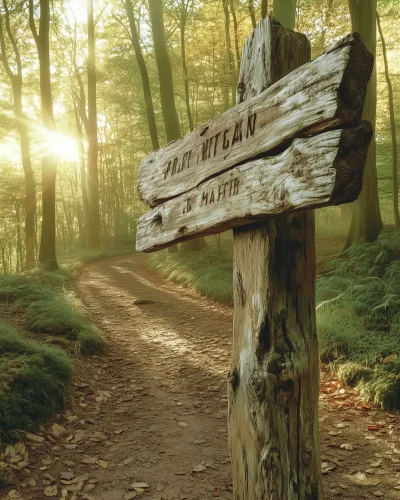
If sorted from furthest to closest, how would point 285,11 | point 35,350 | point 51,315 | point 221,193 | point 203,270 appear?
1. point 203,270
2. point 285,11
3. point 51,315
4. point 35,350
5. point 221,193

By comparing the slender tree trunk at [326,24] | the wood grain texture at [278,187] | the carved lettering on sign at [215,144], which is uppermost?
the slender tree trunk at [326,24]

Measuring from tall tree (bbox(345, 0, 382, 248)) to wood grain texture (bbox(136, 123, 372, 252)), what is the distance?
828 cm

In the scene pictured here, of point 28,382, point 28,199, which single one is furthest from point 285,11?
point 28,199

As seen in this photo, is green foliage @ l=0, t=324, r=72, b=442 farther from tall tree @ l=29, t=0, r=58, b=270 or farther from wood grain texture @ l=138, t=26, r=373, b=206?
tall tree @ l=29, t=0, r=58, b=270

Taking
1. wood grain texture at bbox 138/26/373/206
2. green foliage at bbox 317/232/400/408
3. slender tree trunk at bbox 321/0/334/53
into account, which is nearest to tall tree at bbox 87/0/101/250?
slender tree trunk at bbox 321/0/334/53

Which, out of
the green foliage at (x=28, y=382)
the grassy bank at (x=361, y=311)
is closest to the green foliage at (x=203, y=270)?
the grassy bank at (x=361, y=311)

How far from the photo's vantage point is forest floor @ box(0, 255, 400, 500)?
10.5 ft

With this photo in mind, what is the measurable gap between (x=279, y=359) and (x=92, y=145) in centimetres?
2099

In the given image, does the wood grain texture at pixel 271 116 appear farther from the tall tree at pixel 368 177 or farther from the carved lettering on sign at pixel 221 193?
the tall tree at pixel 368 177

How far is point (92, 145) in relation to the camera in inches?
818

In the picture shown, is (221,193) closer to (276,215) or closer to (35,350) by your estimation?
(276,215)

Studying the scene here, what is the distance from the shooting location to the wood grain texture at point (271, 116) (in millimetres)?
1348

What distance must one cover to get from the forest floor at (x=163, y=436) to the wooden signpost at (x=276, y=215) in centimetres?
176

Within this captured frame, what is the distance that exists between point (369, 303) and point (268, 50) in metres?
5.39
